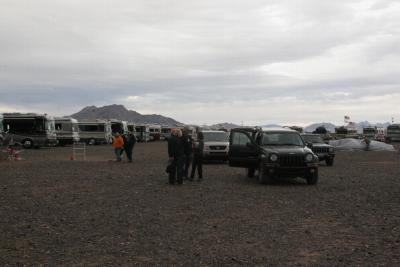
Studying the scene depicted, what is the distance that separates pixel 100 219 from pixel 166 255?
10.5 ft

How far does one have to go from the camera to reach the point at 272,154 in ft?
54.8

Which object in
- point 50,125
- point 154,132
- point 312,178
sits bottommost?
point 312,178

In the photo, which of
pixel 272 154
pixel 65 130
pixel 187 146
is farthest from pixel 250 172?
pixel 65 130

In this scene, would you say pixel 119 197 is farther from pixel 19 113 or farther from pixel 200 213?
pixel 19 113

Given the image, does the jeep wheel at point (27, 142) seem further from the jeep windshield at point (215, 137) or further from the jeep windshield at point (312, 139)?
the jeep windshield at point (312, 139)

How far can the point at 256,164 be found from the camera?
57.7 ft

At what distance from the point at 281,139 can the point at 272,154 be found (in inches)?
62.0

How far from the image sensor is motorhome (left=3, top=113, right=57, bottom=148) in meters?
43.3

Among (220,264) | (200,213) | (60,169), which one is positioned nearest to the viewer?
Result: (220,264)

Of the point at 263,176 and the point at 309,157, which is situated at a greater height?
the point at 309,157

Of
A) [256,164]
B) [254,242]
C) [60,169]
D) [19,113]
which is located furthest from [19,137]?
[254,242]

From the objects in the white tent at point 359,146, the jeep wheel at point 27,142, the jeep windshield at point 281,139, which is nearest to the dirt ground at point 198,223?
the jeep windshield at point 281,139

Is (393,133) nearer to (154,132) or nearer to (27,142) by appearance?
(154,132)

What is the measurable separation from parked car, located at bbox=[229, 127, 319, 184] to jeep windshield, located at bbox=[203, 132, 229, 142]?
8.98 m
